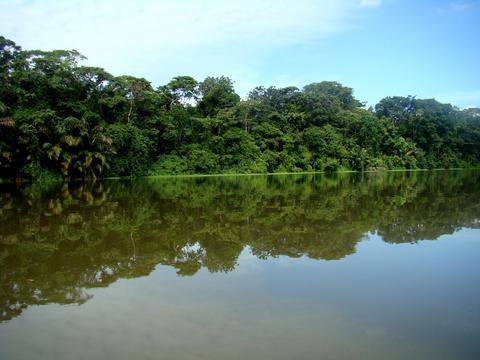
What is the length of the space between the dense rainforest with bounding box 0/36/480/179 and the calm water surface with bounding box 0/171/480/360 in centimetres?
1852

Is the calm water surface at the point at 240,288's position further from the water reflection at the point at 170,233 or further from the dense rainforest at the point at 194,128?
the dense rainforest at the point at 194,128

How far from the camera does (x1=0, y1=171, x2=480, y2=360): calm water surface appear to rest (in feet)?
12.6

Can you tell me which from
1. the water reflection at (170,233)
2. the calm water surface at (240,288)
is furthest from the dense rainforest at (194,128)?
the calm water surface at (240,288)

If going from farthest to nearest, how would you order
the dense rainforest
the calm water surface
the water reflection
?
the dense rainforest, the water reflection, the calm water surface

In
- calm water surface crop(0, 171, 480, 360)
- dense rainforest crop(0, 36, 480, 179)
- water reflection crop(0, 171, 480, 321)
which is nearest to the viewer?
calm water surface crop(0, 171, 480, 360)

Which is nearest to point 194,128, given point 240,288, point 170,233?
point 170,233

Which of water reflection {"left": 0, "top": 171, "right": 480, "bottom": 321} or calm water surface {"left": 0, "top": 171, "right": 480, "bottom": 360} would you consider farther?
water reflection {"left": 0, "top": 171, "right": 480, "bottom": 321}

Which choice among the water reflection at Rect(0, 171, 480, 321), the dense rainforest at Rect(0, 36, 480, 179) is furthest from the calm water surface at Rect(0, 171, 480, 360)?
the dense rainforest at Rect(0, 36, 480, 179)

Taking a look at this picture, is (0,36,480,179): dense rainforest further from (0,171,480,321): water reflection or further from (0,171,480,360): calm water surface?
(0,171,480,360): calm water surface

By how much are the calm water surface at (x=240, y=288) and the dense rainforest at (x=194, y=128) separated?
18.5 meters

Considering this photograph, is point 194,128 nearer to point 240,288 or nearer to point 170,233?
point 170,233

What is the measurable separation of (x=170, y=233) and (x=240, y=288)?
12.9 feet

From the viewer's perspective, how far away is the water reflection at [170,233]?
20.1 feet

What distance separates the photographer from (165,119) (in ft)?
120
